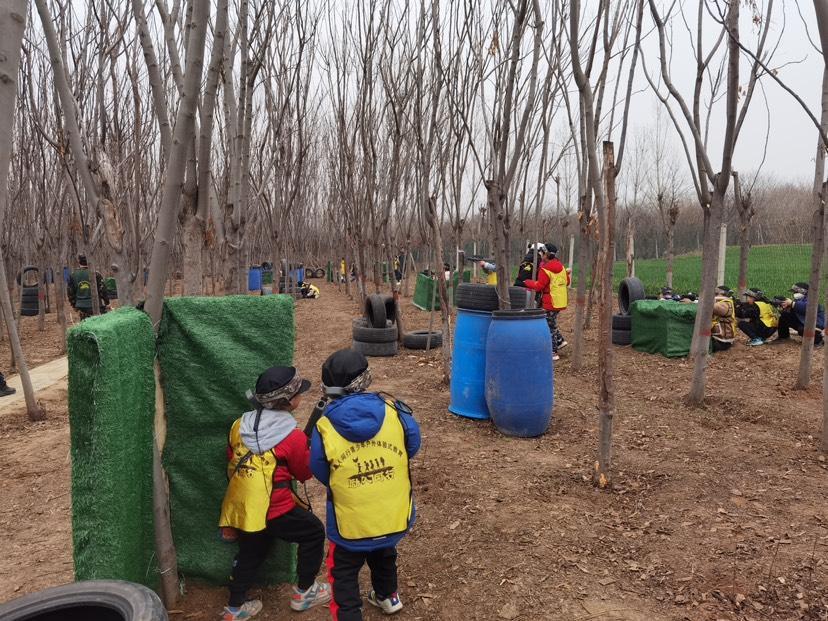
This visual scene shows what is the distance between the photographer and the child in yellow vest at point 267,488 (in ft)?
7.22

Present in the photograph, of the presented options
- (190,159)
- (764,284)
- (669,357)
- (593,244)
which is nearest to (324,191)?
(593,244)

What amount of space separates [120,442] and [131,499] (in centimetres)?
25

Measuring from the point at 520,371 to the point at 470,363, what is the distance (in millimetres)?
584

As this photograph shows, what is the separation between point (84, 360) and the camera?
1.67m

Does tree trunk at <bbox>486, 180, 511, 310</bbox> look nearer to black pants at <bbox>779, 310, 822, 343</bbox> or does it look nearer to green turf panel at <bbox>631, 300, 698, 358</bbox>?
green turf panel at <bbox>631, 300, 698, 358</bbox>

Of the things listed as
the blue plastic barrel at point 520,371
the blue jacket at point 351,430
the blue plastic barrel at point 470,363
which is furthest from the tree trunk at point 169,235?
the blue plastic barrel at point 470,363

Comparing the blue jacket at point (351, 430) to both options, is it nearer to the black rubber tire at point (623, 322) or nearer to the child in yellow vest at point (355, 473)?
the child in yellow vest at point (355, 473)

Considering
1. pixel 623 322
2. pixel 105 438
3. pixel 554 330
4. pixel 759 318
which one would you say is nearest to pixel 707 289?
pixel 554 330

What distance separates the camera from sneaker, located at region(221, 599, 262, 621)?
7.54 feet

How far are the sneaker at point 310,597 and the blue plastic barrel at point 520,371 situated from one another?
219 cm

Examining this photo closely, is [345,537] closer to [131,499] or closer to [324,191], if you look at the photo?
[131,499]

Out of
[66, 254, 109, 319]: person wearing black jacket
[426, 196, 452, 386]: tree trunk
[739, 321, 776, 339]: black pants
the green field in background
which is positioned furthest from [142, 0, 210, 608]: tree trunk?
the green field in background

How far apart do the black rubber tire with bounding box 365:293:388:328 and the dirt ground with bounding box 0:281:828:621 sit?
2.37 metres

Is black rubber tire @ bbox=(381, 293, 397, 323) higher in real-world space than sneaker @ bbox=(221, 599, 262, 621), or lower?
higher
